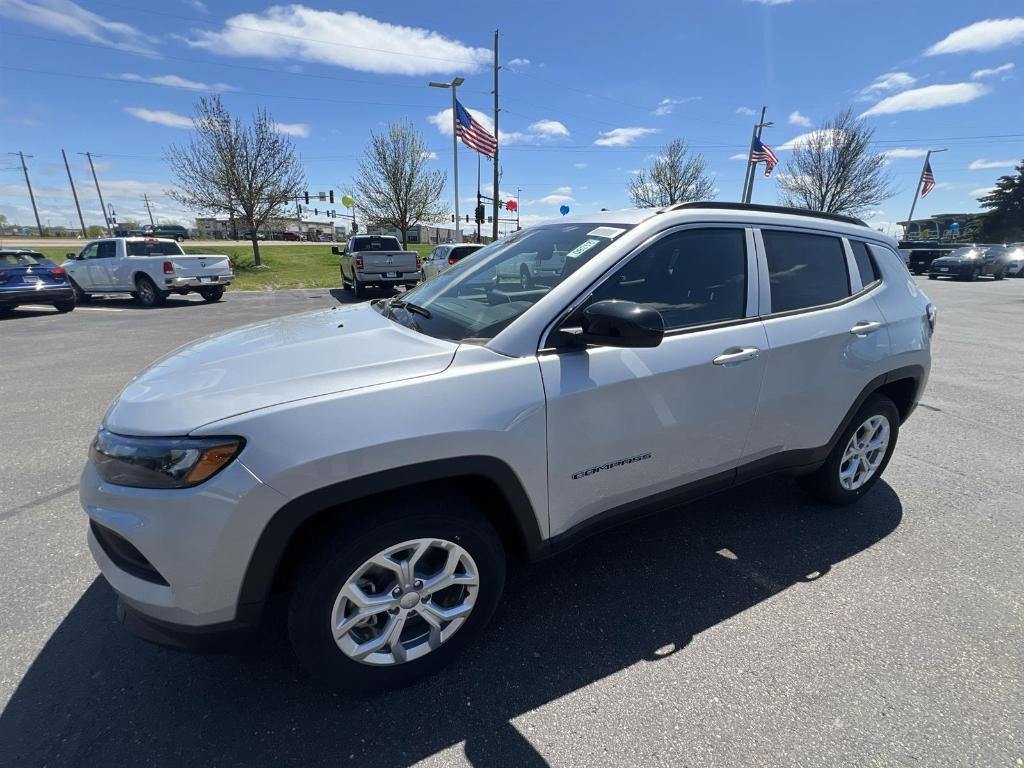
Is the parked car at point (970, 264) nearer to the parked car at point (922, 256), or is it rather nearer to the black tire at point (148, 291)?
the parked car at point (922, 256)

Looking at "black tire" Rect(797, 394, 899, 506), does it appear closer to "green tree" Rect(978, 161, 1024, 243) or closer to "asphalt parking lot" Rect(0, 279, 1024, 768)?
"asphalt parking lot" Rect(0, 279, 1024, 768)

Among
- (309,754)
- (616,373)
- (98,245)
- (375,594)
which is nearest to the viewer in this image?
(309,754)

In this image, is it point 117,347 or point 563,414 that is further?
point 117,347

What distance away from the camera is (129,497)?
5.28 ft

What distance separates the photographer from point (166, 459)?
1.59 metres

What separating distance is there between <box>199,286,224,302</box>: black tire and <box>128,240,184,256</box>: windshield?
4.20 ft

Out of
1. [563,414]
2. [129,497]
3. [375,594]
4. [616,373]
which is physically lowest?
[375,594]

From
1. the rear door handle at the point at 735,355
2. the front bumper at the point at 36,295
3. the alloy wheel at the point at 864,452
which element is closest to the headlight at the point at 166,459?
the rear door handle at the point at 735,355

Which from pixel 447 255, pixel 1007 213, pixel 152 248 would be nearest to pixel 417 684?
pixel 447 255

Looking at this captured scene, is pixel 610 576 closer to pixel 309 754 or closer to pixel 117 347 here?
pixel 309 754

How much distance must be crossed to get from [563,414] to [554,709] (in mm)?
1116

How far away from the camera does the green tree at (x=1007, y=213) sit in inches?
2210

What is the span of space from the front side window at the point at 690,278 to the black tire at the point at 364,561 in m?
1.17

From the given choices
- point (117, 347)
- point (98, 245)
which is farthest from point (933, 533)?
point (98, 245)
